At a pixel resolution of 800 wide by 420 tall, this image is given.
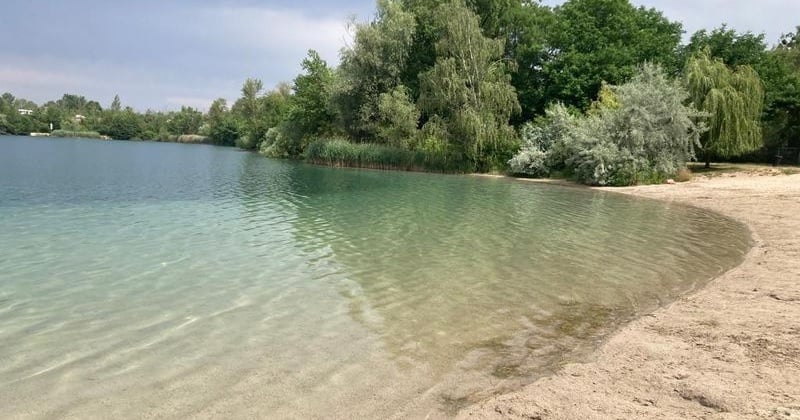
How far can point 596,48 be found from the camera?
45.3m

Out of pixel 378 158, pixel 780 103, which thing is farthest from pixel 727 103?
pixel 378 158

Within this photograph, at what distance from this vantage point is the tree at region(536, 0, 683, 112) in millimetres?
43469

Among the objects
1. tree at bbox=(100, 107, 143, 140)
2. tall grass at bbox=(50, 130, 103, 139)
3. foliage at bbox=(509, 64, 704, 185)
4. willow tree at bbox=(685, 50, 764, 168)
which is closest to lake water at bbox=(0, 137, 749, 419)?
foliage at bbox=(509, 64, 704, 185)

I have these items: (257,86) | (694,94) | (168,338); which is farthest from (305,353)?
(257,86)

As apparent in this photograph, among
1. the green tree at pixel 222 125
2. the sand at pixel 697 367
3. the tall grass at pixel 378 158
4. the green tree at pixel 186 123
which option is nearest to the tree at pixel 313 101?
the tall grass at pixel 378 158

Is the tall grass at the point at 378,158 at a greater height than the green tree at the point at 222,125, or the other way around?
the green tree at the point at 222,125

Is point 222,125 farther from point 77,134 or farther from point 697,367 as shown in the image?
point 697,367

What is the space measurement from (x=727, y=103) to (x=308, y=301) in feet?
110

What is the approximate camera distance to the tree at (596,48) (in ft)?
143

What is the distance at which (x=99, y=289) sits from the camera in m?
8.44

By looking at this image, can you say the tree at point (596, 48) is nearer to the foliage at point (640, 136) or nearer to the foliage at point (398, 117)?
the foliage at point (640, 136)

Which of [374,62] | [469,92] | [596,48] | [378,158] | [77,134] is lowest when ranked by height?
[378,158]

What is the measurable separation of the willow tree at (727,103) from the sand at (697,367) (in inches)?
1048

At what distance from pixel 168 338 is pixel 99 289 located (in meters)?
2.88
